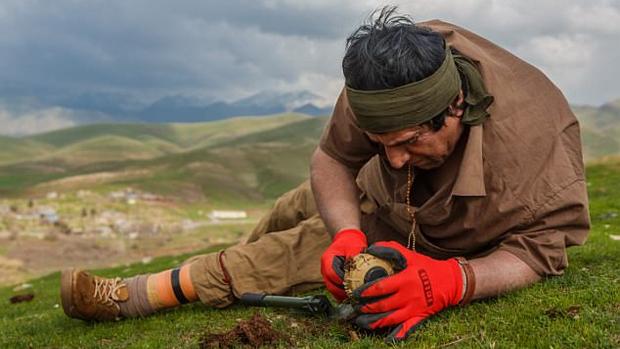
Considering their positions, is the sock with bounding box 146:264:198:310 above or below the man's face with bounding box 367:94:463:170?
below

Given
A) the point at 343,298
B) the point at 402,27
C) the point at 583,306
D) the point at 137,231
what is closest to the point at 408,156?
the point at 402,27

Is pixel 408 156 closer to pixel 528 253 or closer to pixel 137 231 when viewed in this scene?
pixel 528 253

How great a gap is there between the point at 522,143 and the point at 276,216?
4179 millimetres

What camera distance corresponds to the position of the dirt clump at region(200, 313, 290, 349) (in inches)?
213

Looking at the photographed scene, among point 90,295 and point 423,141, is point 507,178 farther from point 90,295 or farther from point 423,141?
point 90,295

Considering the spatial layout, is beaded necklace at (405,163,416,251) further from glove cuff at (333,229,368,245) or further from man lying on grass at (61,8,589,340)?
glove cuff at (333,229,368,245)

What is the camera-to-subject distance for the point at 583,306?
5207mm

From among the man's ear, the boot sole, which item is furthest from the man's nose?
the boot sole

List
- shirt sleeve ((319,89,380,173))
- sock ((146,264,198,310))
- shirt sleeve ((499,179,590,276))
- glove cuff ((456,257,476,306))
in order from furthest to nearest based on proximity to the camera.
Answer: sock ((146,264,198,310)) < shirt sleeve ((319,89,380,173)) < shirt sleeve ((499,179,590,276)) < glove cuff ((456,257,476,306))

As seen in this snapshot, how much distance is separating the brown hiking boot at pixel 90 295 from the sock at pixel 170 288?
11.9 inches

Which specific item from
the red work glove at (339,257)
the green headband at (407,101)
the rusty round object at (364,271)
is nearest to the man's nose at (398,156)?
the green headband at (407,101)

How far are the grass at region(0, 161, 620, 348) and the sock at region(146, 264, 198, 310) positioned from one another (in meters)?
0.18

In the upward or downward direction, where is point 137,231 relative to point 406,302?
downward

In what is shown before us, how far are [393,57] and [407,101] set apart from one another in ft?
1.14
